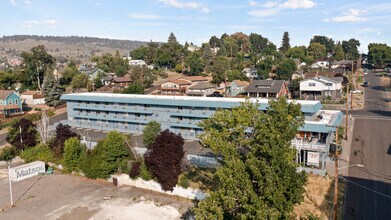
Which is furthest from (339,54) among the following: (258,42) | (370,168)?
(370,168)

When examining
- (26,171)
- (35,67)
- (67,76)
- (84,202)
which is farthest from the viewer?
(67,76)

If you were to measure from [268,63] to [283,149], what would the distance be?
257ft

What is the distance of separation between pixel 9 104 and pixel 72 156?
128 ft

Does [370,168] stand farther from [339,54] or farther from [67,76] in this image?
[339,54]

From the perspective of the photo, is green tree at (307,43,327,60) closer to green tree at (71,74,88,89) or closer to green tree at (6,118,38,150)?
green tree at (71,74,88,89)

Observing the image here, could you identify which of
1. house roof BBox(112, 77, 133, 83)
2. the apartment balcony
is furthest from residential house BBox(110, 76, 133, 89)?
the apartment balcony

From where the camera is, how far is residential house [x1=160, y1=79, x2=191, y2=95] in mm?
83312

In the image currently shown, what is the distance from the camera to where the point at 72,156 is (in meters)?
41.3

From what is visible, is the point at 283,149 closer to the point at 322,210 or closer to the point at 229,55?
the point at 322,210

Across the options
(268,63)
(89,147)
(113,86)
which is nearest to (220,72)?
(268,63)

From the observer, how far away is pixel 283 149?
2100 cm

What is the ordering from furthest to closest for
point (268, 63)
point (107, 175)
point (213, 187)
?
1. point (268, 63)
2. point (107, 175)
3. point (213, 187)

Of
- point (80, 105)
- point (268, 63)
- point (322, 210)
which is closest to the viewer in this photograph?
point (322, 210)

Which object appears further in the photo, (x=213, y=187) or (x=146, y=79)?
(x=146, y=79)
